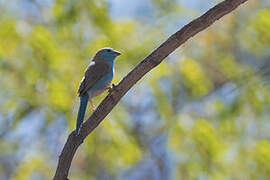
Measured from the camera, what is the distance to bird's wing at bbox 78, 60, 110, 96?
5.11m

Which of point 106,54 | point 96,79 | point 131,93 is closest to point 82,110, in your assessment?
point 96,79

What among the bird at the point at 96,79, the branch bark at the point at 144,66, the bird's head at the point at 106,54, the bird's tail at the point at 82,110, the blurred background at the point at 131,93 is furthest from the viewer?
the blurred background at the point at 131,93

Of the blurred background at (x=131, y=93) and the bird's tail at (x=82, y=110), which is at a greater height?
the blurred background at (x=131, y=93)

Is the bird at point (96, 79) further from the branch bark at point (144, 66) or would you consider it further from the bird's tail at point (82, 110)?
the branch bark at point (144, 66)

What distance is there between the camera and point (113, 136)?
6816mm

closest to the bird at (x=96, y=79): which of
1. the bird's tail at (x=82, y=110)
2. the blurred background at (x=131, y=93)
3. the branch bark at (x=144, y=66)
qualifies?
the bird's tail at (x=82, y=110)

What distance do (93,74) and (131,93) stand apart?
2.54 meters

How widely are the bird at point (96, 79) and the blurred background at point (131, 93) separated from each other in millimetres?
1237

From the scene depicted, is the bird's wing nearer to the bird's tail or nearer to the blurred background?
the bird's tail

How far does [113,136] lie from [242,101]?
2.00 metres

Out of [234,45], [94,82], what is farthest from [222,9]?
[234,45]

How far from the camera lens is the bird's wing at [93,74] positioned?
511 cm

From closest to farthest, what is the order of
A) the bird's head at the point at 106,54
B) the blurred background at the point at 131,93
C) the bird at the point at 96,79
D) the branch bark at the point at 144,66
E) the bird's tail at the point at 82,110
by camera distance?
the branch bark at the point at 144,66 → the bird's tail at the point at 82,110 → the bird at the point at 96,79 → the bird's head at the point at 106,54 → the blurred background at the point at 131,93

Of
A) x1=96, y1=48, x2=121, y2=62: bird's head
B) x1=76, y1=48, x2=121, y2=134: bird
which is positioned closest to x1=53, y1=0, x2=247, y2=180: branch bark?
x1=76, y1=48, x2=121, y2=134: bird
